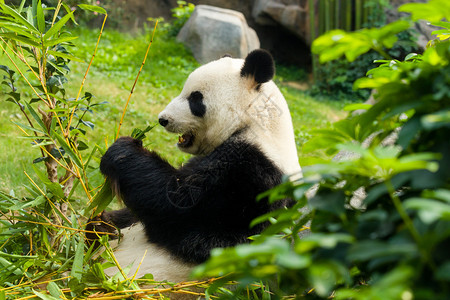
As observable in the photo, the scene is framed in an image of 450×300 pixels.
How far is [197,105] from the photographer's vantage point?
311cm

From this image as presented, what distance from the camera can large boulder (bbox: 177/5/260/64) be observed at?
10.1m

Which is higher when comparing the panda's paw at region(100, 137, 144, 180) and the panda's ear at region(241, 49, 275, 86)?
the panda's ear at region(241, 49, 275, 86)

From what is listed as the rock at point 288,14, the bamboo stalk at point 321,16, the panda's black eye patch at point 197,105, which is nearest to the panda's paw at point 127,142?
the panda's black eye patch at point 197,105

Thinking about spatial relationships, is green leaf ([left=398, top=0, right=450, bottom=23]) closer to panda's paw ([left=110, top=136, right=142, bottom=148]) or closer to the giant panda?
the giant panda

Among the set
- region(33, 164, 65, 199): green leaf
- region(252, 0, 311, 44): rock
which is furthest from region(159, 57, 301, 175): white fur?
region(252, 0, 311, 44): rock

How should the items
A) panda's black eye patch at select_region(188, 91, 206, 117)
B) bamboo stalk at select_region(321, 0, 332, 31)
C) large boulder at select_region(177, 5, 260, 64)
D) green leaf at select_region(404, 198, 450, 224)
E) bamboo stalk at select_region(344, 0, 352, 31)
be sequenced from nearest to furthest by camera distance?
1. green leaf at select_region(404, 198, 450, 224)
2. panda's black eye patch at select_region(188, 91, 206, 117)
3. large boulder at select_region(177, 5, 260, 64)
4. bamboo stalk at select_region(321, 0, 332, 31)
5. bamboo stalk at select_region(344, 0, 352, 31)

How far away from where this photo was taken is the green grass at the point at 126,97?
15.9 ft

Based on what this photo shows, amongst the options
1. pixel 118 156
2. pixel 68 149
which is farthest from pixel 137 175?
pixel 68 149

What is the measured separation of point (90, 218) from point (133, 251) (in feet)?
1.11

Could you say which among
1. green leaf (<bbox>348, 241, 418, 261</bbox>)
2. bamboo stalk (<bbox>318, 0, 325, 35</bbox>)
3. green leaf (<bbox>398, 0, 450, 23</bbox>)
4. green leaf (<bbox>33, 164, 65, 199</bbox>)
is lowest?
bamboo stalk (<bbox>318, 0, 325, 35</bbox>)

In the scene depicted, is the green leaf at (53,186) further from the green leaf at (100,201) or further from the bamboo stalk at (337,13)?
the bamboo stalk at (337,13)

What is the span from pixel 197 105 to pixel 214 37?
7408mm

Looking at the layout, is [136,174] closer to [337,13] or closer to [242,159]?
[242,159]

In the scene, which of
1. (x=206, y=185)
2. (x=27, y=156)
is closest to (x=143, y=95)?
(x=27, y=156)
